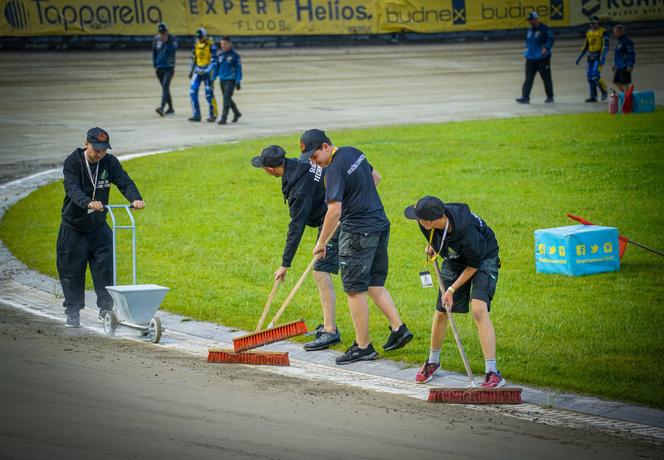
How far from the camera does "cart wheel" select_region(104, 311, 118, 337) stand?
10094 mm

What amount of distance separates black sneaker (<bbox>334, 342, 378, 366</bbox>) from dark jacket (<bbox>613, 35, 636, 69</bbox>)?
2088 centimetres

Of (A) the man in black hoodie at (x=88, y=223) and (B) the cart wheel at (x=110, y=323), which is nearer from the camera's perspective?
(B) the cart wheel at (x=110, y=323)

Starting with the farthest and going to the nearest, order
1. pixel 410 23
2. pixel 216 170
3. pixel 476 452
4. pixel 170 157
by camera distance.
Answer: pixel 410 23
pixel 170 157
pixel 216 170
pixel 476 452

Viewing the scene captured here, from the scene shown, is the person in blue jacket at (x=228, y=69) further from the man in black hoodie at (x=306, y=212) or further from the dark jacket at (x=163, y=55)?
the man in black hoodie at (x=306, y=212)

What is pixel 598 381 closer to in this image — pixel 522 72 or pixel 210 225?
pixel 210 225

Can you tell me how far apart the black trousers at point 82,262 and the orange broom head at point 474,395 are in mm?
4242

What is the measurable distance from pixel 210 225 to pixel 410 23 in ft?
96.9

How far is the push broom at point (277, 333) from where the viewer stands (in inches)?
368

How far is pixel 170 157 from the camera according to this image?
69.7 ft

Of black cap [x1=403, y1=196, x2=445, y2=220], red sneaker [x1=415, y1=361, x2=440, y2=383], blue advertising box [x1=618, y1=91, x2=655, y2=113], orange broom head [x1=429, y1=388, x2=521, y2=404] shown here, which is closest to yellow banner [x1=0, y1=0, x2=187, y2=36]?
blue advertising box [x1=618, y1=91, x2=655, y2=113]

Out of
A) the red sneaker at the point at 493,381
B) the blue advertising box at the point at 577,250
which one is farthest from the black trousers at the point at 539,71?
the red sneaker at the point at 493,381

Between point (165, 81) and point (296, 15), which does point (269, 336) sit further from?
point (296, 15)

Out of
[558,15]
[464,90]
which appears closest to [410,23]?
[558,15]

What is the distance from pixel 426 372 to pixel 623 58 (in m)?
21.6
